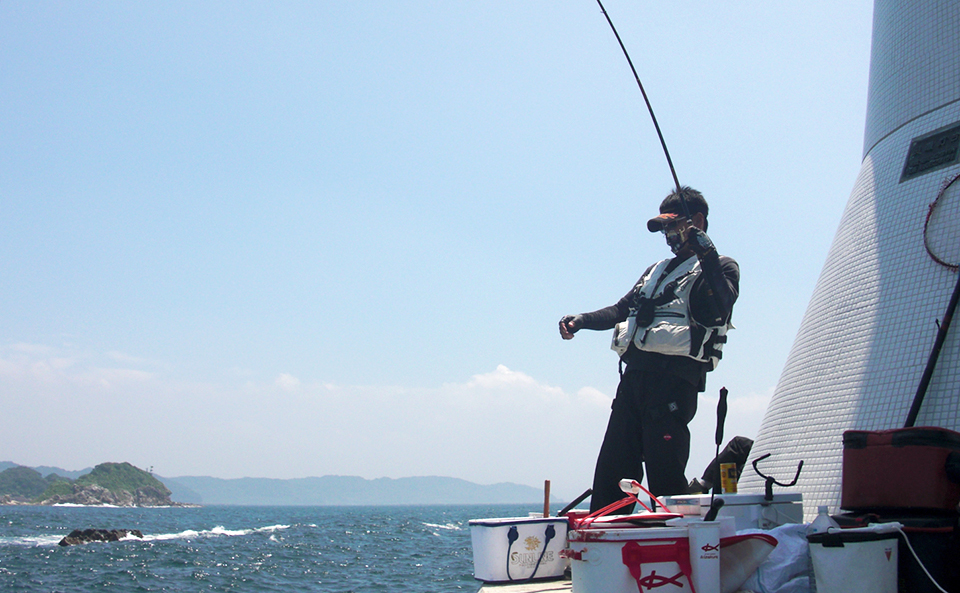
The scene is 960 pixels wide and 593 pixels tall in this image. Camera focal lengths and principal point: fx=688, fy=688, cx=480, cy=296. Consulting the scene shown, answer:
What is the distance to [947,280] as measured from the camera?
486 centimetres

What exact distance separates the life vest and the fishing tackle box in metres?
0.83

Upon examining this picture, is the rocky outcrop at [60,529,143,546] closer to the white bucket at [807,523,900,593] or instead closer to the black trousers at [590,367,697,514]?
the black trousers at [590,367,697,514]

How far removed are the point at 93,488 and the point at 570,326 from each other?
151m

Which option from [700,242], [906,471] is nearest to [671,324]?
[700,242]

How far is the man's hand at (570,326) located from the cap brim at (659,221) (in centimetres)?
63

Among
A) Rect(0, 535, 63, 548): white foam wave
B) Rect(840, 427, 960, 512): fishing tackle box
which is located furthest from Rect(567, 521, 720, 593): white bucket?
Rect(0, 535, 63, 548): white foam wave

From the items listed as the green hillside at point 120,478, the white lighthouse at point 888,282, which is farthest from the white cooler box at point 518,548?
the green hillside at point 120,478

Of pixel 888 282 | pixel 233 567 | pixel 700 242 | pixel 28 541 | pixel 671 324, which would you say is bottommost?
pixel 28 541

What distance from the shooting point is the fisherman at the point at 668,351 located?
3238mm

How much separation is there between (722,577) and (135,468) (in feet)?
562

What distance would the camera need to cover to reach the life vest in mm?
3268

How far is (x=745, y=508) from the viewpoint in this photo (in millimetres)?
2795

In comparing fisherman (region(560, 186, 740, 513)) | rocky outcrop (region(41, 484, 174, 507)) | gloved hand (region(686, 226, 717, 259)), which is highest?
gloved hand (region(686, 226, 717, 259))

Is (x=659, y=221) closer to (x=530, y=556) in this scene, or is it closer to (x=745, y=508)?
(x=745, y=508)
